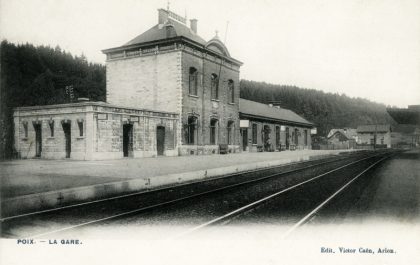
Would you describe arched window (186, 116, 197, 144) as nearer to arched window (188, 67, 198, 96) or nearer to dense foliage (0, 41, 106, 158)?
arched window (188, 67, 198, 96)

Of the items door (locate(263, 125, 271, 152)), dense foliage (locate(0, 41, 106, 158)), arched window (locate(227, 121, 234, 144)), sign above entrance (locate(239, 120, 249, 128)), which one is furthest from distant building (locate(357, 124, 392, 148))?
arched window (locate(227, 121, 234, 144))

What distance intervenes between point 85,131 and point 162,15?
43.5ft

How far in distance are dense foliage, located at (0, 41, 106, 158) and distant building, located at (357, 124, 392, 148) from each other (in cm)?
6637

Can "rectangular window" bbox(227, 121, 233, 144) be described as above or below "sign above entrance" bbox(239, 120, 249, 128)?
below

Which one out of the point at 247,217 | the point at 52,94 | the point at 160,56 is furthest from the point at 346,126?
the point at 247,217

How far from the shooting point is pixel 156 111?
22.9 m

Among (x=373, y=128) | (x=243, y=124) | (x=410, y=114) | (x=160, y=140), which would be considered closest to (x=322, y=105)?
(x=373, y=128)

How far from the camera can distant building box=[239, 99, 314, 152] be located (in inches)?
1388

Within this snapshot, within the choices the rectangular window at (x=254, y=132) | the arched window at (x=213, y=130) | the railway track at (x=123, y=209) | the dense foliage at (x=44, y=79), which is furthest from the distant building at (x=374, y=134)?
→ the railway track at (x=123, y=209)

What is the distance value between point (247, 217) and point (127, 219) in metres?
2.07

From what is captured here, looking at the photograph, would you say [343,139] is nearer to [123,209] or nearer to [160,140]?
[160,140]

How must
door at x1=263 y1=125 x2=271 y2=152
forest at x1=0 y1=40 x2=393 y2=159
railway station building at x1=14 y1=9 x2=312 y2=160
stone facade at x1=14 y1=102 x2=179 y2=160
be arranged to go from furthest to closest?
1. door at x1=263 y1=125 x2=271 y2=152
2. forest at x1=0 y1=40 x2=393 y2=159
3. railway station building at x1=14 y1=9 x2=312 y2=160
4. stone facade at x1=14 y1=102 x2=179 y2=160

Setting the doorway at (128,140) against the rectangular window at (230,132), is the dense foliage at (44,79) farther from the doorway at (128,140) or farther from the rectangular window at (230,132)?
the rectangular window at (230,132)

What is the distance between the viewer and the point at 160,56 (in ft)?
84.3
